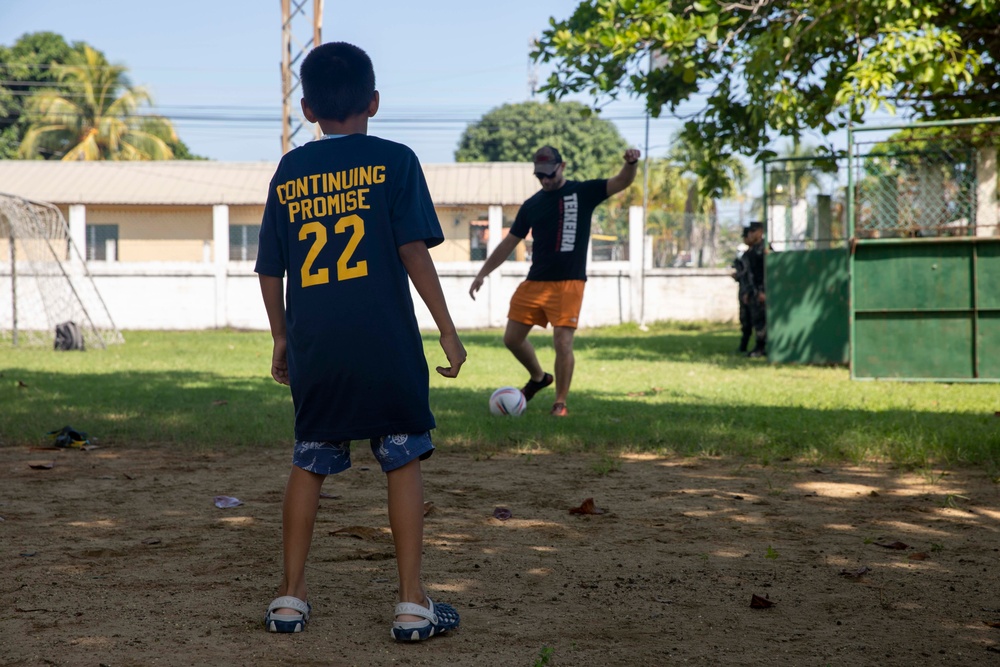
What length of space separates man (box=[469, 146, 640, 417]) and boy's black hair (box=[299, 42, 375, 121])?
194 inches

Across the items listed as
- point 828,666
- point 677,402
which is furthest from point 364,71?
point 677,402

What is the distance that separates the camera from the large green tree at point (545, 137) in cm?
6462

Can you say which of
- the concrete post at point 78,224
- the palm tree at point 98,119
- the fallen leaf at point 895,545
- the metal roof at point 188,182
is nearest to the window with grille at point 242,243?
the metal roof at point 188,182

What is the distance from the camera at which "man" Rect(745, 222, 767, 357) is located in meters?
15.4

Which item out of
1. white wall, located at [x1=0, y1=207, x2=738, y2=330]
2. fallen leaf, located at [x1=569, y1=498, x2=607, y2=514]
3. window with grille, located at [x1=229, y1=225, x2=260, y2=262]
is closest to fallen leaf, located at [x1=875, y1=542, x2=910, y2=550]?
fallen leaf, located at [x1=569, y1=498, x2=607, y2=514]

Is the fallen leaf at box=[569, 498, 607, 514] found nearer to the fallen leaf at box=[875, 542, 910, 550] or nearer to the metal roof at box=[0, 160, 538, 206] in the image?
the fallen leaf at box=[875, 542, 910, 550]

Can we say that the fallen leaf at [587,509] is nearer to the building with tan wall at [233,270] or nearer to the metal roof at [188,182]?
the building with tan wall at [233,270]

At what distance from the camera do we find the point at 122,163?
3681 centimetres

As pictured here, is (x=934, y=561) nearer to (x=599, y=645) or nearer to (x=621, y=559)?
(x=621, y=559)

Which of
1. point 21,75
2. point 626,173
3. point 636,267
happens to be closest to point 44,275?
point 636,267

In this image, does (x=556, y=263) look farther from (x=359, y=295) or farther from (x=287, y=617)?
(x=287, y=617)

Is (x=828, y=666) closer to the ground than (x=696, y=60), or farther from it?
closer to the ground

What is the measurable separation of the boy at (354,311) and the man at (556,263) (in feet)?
16.2

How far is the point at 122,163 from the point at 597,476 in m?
34.8
